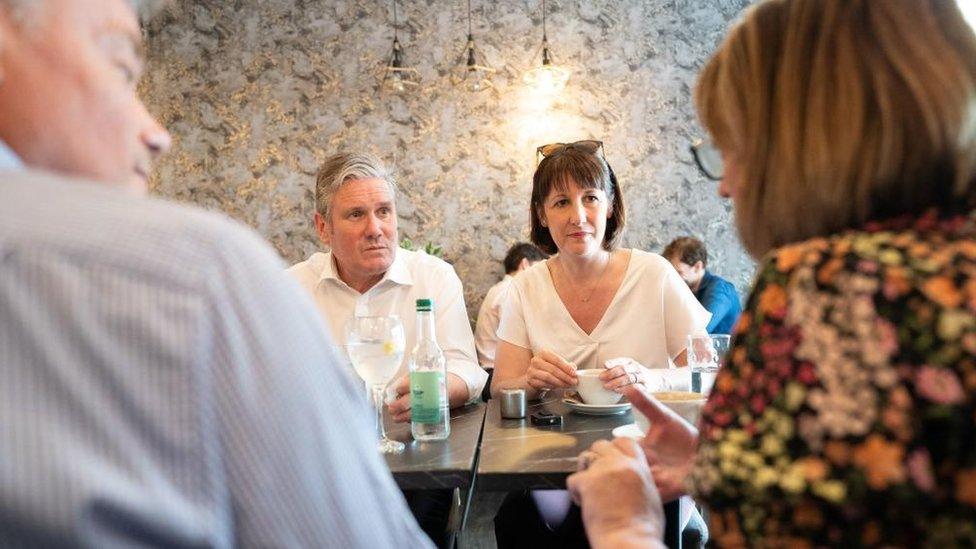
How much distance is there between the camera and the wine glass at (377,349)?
1.29 m

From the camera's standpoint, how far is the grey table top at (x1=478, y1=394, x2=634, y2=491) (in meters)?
1.11

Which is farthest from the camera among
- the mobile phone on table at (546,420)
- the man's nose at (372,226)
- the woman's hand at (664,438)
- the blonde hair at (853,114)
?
the man's nose at (372,226)

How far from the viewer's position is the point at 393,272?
211 centimetres

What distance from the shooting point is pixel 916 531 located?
579 millimetres

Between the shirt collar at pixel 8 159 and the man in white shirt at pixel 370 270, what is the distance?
4.80 ft

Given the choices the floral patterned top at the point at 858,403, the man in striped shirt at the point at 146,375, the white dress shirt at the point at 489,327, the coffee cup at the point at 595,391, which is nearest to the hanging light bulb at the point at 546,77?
the white dress shirt at the point at 489,327

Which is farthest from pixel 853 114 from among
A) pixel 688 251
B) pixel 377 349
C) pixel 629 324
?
pixel 688 251

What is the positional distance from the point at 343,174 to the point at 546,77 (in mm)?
2841

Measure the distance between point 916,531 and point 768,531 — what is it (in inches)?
4.6

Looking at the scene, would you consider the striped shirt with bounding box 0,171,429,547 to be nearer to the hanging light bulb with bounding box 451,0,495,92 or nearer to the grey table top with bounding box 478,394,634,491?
the grey table top with bounding box 478,394,634,491

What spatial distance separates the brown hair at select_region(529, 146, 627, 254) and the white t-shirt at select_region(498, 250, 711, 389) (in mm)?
158

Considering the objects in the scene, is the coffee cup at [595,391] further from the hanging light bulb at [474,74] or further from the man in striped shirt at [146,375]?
the hanging light bulb at [474,74]

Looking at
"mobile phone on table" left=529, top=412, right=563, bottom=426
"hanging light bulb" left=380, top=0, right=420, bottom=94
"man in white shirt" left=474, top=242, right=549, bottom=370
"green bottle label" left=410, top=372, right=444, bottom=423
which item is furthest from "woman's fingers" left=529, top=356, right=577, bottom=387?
"hanging light bulb" left=380, top=0, right=420, bottom=94

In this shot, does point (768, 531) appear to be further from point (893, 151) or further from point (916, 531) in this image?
point (893, 151)
